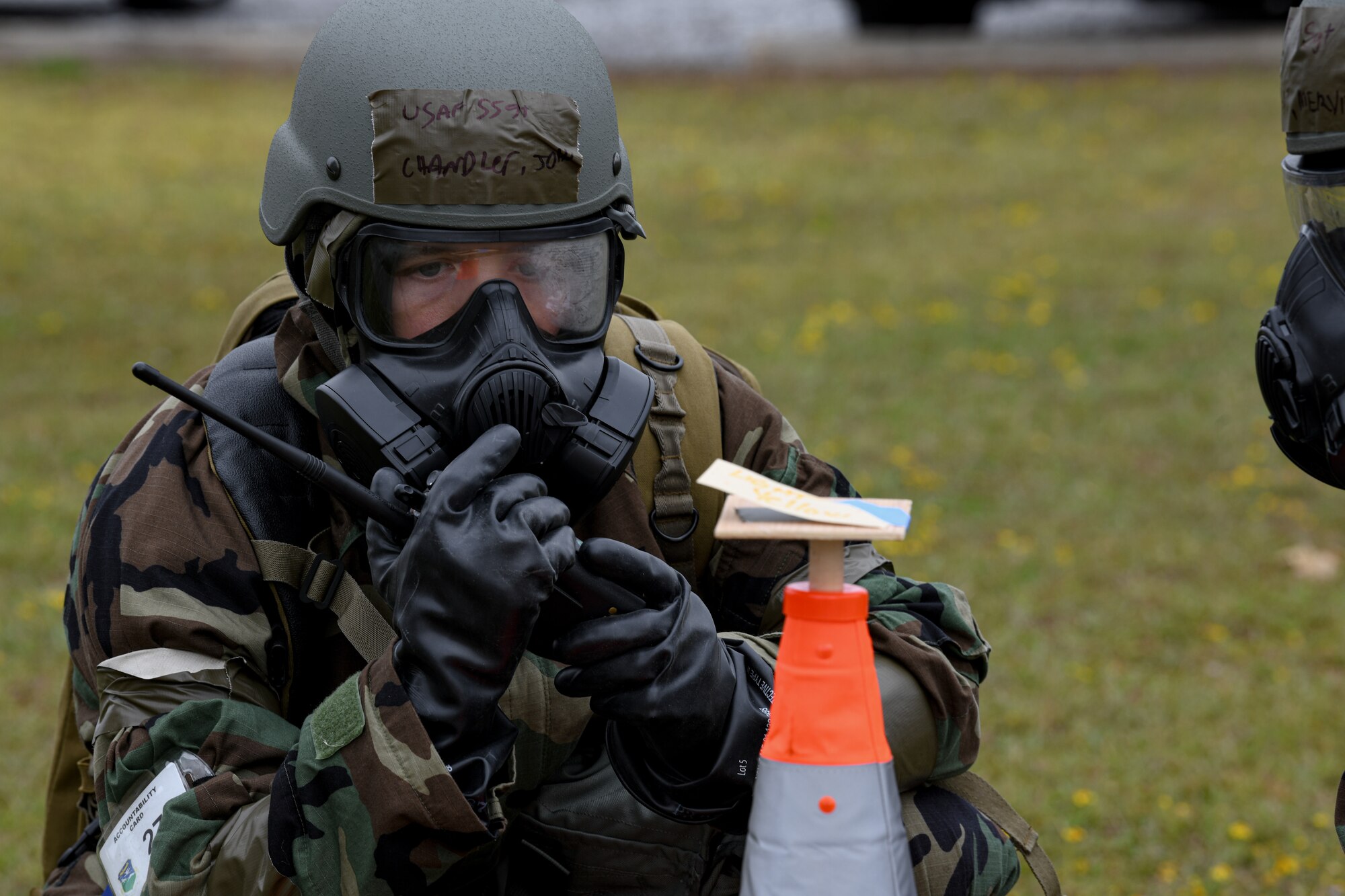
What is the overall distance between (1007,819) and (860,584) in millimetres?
485

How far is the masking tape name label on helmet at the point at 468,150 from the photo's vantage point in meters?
2.49

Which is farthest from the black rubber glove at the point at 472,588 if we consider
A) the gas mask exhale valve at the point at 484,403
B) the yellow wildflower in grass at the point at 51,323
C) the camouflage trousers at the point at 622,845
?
the yellow wildflower in grass at the point at 51,323

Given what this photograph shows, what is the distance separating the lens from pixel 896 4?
17.0 meters

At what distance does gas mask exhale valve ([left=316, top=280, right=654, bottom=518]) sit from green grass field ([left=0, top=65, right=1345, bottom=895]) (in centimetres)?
218

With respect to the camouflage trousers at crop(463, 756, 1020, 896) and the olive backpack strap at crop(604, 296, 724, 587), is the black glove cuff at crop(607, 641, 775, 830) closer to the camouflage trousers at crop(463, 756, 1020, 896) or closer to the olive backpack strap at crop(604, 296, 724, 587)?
the camouflage trousers at crop(463, 756, 1020, 896)

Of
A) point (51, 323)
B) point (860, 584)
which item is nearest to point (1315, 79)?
point (860, 584)

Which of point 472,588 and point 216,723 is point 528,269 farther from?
point 216,723

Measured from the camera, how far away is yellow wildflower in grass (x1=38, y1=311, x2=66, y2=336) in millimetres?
9195

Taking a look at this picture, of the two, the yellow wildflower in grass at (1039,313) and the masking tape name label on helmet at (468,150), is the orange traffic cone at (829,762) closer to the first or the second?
the masking tape name label on helmet at (468,150)

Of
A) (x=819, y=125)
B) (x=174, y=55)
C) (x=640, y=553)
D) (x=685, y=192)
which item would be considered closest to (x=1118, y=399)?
(x=685, y=192)

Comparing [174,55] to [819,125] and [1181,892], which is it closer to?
[819,125]

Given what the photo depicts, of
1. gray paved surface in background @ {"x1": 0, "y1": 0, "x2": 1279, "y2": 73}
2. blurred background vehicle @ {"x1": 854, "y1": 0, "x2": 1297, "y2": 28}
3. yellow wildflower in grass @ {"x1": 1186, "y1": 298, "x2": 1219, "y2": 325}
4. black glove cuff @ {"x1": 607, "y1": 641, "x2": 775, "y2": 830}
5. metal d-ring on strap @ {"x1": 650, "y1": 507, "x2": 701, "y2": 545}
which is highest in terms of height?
metal d-ring on strap @ {"x1": 650, "y1": 507, "x2": 701, "y2": 545}

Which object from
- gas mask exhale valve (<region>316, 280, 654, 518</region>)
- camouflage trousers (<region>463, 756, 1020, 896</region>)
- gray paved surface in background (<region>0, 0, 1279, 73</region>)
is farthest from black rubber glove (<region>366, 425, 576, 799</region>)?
gray paved surface in background (<region>0, 0, 1279, 73</region>)

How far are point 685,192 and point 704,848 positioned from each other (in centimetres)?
1036
